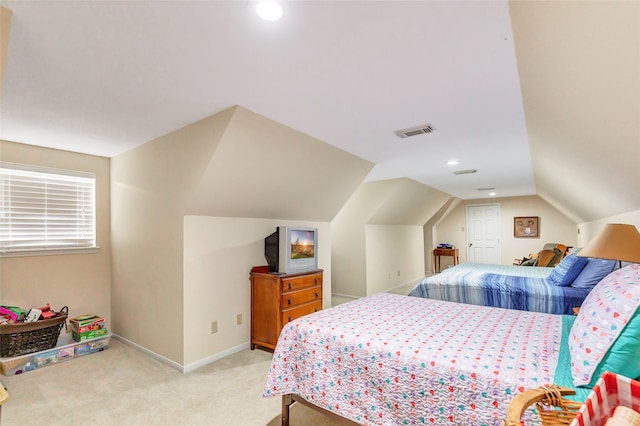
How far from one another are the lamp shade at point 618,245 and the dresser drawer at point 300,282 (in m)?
2.59

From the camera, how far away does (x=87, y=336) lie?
342cm

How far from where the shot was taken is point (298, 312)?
11.9ft

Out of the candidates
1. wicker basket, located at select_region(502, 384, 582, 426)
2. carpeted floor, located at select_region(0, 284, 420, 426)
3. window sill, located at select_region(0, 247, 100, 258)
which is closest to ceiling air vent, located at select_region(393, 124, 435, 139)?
wicker basket, located at select_region(502, 384, 582, 426)

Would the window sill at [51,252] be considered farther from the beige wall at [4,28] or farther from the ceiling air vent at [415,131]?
the ceiling air vent at [415,131]

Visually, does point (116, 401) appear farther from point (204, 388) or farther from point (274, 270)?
point (274, 270)

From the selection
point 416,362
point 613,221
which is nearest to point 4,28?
point 416,362

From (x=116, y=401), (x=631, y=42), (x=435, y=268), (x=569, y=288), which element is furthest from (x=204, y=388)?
(x=435, y=268)

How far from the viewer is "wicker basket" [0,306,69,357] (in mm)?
2905

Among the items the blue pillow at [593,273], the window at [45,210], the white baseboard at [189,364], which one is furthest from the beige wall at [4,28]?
the blue pillow at [593,273]

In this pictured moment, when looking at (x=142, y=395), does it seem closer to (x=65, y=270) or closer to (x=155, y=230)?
(x=155, y=230)

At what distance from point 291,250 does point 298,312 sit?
0.72 m

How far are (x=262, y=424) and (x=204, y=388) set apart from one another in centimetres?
77

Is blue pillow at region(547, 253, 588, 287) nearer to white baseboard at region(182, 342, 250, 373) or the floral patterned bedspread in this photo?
the floral patterned bedspread

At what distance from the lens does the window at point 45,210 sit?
3248 millimetres
